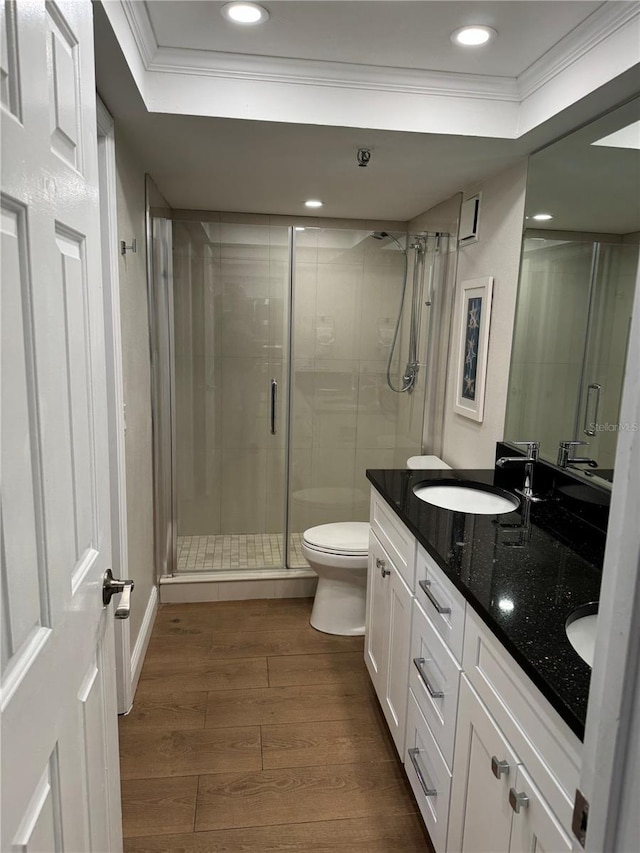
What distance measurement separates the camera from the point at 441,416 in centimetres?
312

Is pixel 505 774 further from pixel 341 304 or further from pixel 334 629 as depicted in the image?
pixel 341 304

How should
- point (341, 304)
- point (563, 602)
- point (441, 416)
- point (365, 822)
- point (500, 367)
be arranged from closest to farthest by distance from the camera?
point (563, 602) < point (365, 822) < point (500, 367) < point (441, 416) < point (341, 304)

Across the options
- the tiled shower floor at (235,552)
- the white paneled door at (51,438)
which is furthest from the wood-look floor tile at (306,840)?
the tiled shower floor at (235,552)

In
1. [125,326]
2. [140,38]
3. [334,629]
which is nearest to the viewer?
[140,38]

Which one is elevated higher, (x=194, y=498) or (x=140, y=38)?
(x=140, y=38)

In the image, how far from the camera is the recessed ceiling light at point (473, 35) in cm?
160

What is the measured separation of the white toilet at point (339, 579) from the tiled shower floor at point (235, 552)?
526mm

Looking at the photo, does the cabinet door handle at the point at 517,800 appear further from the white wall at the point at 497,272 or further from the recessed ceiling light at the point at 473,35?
the recessed ceiling light at the point at 473,35

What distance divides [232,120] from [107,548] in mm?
1457

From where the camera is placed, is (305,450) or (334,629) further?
(305,450)

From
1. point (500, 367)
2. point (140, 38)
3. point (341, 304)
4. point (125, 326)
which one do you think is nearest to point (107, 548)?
point (125, 326)

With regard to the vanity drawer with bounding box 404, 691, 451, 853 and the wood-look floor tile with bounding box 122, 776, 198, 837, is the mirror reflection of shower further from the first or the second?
the wood-look floor tile with bounding box 122, 776, 198, 837

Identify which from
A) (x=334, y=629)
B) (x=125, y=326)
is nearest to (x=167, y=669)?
(x=334, y=629)

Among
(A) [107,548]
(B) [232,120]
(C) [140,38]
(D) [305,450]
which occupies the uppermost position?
(C) [140,38]
